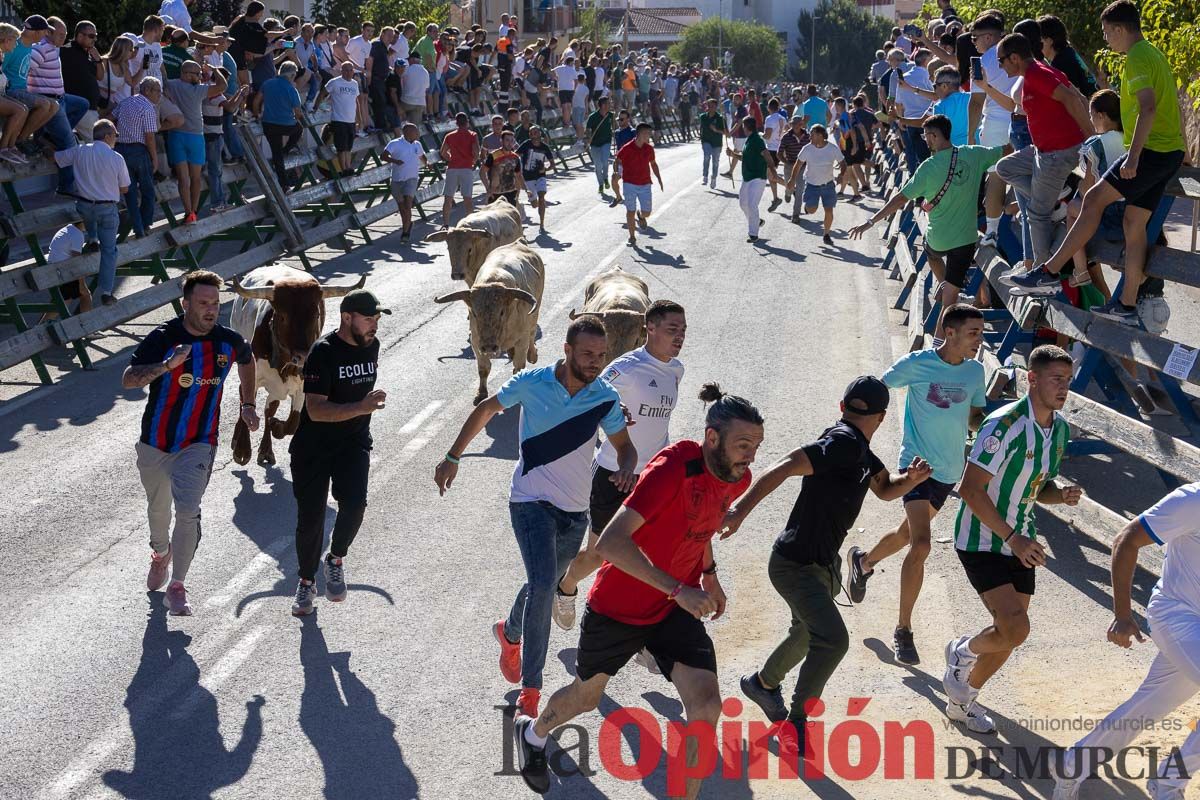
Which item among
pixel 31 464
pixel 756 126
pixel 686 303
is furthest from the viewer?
pixel 756 126

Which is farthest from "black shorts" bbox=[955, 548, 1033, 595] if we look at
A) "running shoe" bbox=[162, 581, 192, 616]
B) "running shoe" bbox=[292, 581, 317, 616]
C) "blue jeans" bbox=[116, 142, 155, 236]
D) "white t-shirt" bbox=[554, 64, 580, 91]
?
"white t-shirt" bbox=[554, 64, 580, 91]

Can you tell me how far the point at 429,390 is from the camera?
44.5 ft

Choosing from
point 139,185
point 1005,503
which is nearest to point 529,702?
point 1005,503

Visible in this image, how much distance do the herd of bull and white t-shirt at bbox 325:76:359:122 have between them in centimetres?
895

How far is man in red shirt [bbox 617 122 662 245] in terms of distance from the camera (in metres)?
22.6

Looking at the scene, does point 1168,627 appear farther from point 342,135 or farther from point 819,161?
point 342,135

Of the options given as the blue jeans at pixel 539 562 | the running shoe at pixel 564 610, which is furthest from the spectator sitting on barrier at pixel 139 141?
the blue jeans at pixel 539 562

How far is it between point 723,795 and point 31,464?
7.43 m

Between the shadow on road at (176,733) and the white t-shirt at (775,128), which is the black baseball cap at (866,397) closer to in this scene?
the shadow on road at (176,733)

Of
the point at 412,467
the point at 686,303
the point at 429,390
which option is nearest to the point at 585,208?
the point at 686,303

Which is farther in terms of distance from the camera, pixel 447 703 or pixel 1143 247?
pixel 1143 247

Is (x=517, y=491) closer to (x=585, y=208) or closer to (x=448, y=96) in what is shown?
(x=585, y=208)

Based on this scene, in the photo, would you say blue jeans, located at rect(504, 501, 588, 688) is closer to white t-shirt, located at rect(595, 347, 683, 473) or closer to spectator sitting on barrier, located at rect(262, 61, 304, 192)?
white t-shirt, located at rect(595, 347, 683, 473)

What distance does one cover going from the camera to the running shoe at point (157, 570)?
337 inches
